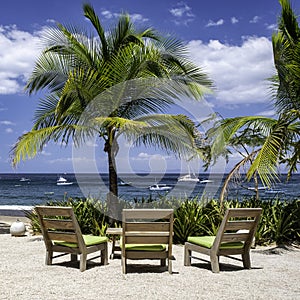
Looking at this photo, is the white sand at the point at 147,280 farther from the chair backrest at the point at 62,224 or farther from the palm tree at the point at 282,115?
the palm tree at the point at 282,115

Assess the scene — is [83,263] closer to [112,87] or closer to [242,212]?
[242,212]

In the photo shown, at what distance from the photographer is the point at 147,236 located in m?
5.71

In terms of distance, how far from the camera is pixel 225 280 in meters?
5.43

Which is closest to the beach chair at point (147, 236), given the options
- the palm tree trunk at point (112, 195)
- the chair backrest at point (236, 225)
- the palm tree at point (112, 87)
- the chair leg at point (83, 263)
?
the chair leg at point (83, 263)

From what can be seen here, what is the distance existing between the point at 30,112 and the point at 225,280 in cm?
664

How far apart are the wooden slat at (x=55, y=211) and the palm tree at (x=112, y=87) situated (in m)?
2.60

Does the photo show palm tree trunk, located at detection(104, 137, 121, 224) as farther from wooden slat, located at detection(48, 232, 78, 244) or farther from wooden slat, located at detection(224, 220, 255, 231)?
wooden slat, located at detection(224, 220, 255, 231)

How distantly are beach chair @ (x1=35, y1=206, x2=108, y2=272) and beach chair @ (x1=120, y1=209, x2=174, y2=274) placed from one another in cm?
57

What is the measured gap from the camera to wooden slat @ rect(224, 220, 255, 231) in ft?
19.2

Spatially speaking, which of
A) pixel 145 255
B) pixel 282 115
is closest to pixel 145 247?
pixel 145 255

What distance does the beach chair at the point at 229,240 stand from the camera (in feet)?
19.1

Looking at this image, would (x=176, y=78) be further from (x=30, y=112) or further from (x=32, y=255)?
(x=32, y=255)

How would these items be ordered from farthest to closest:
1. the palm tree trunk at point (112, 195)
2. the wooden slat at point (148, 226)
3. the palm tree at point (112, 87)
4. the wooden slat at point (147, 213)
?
1. the palm tree trunk at point (112, 195)
2. the palm tree at point (112, 87)
3. the wooden slat at point (148, 226)
4. the wooden slat at point (147, 213)

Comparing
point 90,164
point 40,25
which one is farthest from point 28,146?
point 40,25
